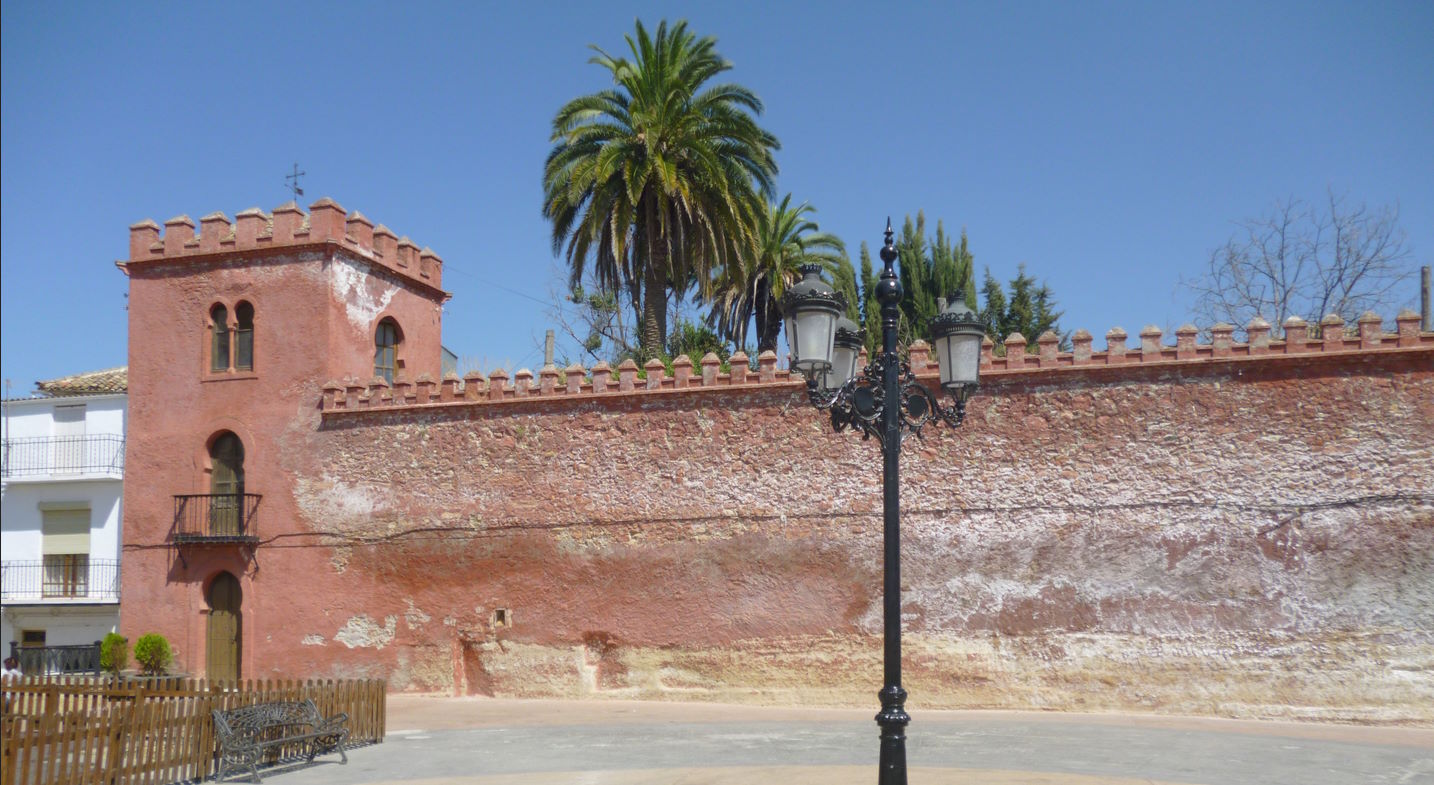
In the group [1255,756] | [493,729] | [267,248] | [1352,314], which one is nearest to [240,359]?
[267,248]

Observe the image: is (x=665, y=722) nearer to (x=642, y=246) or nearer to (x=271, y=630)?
(x=271, y=630)

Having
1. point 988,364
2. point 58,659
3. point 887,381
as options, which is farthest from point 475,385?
point 887,381

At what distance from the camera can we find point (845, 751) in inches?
490

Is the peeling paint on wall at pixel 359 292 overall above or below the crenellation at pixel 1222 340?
above

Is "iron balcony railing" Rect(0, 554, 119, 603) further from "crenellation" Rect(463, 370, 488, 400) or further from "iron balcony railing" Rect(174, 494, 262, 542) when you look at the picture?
"crenellation" Rect(463, 370, 488, 400)

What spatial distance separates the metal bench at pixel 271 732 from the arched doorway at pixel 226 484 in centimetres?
880

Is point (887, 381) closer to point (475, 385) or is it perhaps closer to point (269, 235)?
point (475, 385)

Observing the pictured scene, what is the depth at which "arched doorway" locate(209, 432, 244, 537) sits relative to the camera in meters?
20.3

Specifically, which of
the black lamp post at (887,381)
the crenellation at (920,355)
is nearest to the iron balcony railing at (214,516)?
the crenellation at (920,355)

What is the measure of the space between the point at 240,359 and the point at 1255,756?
56.2 ft

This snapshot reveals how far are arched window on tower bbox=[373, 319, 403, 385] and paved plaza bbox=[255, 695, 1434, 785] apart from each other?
7638 millimetres

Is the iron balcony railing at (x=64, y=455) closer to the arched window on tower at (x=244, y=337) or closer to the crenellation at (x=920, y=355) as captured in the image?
the arched window on tower at (x=244, y=337)

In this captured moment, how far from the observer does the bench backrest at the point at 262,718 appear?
436 inches

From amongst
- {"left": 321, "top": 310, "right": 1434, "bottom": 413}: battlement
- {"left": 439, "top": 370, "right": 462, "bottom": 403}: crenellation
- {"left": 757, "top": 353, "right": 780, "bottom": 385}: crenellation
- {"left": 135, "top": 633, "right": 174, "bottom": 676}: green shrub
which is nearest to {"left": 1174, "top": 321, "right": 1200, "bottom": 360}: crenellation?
{"left": 321, "top": 310, "right": 1434, "bottom": 413}: battlement
